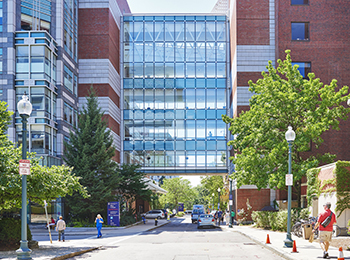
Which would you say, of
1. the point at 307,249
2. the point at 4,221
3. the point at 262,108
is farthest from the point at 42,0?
the point at 307,249

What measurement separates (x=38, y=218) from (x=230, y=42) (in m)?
30.2

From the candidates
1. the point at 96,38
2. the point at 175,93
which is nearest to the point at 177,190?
the point at 175,93

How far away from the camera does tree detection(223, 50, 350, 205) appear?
28312 millimetres

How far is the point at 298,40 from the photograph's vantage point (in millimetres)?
42906

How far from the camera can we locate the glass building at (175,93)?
52.3 metres

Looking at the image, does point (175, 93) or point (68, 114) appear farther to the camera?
point (175, 93)

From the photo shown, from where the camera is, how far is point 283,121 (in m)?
30.4

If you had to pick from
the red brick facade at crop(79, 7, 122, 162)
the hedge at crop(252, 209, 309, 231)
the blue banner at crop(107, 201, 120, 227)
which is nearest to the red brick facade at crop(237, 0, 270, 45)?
the red brick facade at crop(79, 7, 122, 162)

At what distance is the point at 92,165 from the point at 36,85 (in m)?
8.32

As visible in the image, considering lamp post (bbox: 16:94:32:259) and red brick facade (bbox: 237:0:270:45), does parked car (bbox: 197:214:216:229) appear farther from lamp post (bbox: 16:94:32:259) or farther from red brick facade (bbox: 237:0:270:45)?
lamp post (bbox: 16:94:32:259)

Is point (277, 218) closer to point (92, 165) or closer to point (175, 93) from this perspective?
point (92, 165)

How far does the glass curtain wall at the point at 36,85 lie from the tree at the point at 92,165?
2193mm

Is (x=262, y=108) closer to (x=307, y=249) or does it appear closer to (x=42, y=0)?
(x=307, y=249)

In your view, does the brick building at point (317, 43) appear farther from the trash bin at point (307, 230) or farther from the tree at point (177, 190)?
the tree at point (177, 190)
